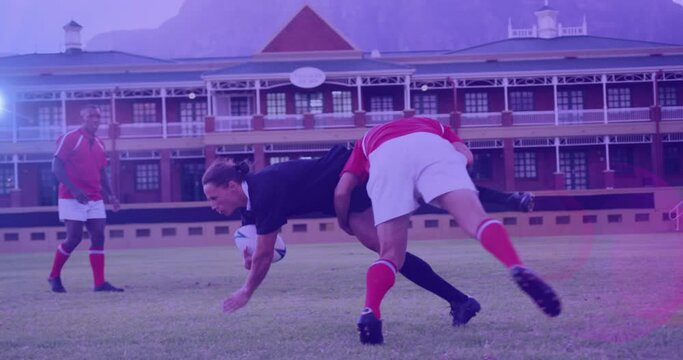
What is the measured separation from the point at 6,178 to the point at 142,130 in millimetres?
7271

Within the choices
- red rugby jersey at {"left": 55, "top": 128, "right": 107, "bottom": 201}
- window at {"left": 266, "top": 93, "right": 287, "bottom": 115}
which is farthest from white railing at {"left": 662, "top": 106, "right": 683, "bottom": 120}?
red rugby jersey at {"left": 55, "top": 128, "right": 107, "bottom": 201}

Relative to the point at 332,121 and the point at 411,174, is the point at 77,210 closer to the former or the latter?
the point at 411,174

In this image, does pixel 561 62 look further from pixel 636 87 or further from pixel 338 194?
pixel 338 194

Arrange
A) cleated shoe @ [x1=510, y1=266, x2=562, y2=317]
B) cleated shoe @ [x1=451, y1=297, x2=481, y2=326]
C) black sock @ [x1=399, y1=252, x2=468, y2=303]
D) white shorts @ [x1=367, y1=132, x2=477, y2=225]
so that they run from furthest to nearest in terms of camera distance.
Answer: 1. black sock @ [x1=399, y1=252, x2=468, y2=303]
2. cleated shoe @ [x1=451, y1=297, x2=481, y2=326]
3. white shorts @ [x1=367, y1=132, x2=477, y2=225]
4. cleated shoe @ [x1=510, y1=266, x2=562, y2=317]

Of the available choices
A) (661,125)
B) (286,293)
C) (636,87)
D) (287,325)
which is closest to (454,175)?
(287,325)

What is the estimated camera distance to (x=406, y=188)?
14.4ft

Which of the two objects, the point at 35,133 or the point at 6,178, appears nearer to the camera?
the point at 35,133

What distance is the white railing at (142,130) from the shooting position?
127ft

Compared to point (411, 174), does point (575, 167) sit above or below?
above

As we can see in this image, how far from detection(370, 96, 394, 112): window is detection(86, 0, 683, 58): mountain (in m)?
80.8

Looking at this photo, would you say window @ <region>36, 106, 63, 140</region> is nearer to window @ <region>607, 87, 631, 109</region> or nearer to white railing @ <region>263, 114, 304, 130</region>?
white railing @ <region>263, 114, 304, 130</region>

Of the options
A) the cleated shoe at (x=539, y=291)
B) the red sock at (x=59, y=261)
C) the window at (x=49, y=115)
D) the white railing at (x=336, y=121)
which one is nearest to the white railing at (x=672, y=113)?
the white railing at (x=336, y=121)

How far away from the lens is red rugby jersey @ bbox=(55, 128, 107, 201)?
8758mm

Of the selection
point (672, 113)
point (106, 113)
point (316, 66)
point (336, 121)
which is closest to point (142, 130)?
point (106, 113)
